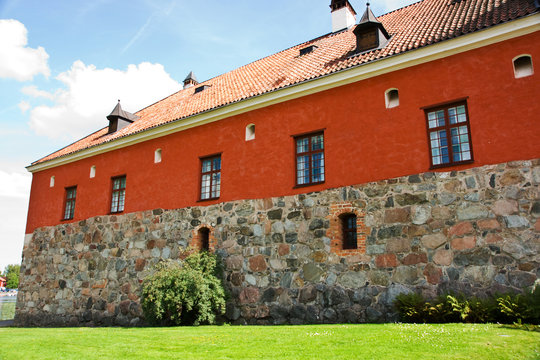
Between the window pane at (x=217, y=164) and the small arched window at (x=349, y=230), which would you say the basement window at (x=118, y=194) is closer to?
the window pane at (x=217, y=164)

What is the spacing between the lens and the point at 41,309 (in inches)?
721

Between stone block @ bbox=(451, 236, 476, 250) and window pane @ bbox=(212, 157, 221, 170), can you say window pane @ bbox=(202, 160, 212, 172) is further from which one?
stone block @ bbox=(451, 236, 476, 250)

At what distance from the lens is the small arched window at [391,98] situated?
38.1ft

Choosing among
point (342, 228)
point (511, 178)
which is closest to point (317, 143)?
point (342, 228)

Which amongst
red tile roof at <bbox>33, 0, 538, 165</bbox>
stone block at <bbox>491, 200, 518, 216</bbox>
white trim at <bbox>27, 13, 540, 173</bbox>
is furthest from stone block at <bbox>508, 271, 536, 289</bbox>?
red tile roof at <bbox>33, 0, 538, 165</bbox>

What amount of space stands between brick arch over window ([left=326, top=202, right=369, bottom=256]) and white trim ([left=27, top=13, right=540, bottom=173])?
3.67 metres

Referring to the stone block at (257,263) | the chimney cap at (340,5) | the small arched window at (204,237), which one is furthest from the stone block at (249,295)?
the chimney cap at (340,5)

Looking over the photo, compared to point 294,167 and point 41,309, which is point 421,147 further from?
point 41,309

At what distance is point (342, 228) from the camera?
11789mm

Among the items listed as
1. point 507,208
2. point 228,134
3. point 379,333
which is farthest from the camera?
point 228,134

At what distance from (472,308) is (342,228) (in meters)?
3.84

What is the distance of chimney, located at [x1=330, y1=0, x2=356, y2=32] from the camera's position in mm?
19391

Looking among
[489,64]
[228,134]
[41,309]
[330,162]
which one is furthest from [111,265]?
[489,64]

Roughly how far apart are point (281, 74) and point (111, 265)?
9613 mm
